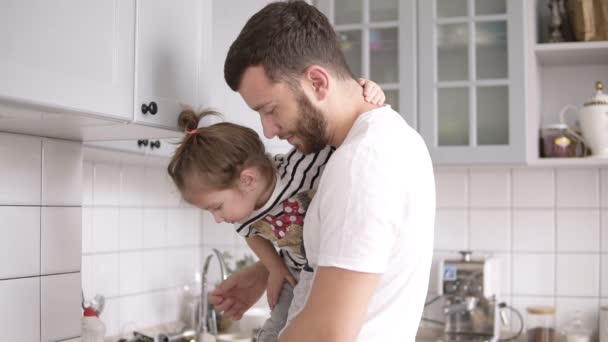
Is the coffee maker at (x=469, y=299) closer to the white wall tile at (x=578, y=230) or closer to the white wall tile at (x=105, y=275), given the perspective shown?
the white wall tile at (x=578, y=230)

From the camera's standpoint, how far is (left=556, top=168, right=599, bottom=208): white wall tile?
9.87 ft

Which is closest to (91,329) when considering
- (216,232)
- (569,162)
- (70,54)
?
(70,54)

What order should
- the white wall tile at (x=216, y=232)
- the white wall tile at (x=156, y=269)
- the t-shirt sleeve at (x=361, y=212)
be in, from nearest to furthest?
the t-shirt sleeve at (x=361, y=212) → the white wall tile at (x=156, y=269) → the white wall tile at (x=216, y=232)

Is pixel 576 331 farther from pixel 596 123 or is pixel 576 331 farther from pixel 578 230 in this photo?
pixel 596 123

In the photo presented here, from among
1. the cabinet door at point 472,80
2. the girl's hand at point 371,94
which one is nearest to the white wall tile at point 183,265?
the cabinet door at point 472,80

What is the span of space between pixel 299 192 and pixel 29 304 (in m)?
0.68

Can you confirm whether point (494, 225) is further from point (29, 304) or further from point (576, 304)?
point (29, 304)

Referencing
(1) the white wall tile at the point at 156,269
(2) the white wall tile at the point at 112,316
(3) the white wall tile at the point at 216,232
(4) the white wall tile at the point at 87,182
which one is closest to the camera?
(4) the white wall tile at the point at 87,182

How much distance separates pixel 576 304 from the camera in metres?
3.01

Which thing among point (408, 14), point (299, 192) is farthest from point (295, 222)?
point (408, 14)

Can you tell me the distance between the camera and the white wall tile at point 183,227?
315 cm

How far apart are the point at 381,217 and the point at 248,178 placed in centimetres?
48

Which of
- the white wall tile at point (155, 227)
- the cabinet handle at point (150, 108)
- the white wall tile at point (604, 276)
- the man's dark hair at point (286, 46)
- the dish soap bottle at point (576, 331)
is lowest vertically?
the dish soap bottle at point (576, 331)

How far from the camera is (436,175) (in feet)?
10.4
